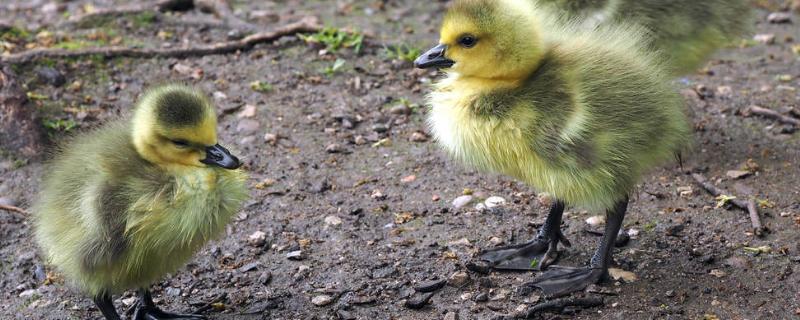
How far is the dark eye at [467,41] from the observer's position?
3.61 m

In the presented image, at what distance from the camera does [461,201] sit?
455cm

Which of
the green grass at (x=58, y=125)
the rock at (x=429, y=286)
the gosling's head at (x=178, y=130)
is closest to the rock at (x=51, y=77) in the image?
the green grass at (x=58, y=125)

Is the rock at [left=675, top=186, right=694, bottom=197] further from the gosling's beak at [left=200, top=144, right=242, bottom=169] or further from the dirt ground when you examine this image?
the gosling's beak at [left=200, top=144, right=242, bottom=169]

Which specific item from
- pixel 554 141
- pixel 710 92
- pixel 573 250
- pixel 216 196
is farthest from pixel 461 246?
pixel 710 92

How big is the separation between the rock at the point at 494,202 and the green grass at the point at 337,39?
207 centimetres

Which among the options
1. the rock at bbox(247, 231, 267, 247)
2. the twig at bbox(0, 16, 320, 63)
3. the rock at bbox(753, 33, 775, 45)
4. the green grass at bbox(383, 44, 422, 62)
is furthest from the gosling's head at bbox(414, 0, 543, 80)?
the rock at bbox(753, 33, 775, 45)

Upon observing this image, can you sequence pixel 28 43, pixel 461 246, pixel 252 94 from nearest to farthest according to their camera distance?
pixel 461 246 < pixel 252 94 < pixel 28 43

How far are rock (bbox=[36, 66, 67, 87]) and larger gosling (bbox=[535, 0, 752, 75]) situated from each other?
2.96 m

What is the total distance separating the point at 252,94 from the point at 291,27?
85 centimetres

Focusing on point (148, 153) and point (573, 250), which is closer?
point (148, 153)

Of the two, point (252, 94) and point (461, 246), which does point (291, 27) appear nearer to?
point (252, 94)

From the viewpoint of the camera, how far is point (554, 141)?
3.39 metres

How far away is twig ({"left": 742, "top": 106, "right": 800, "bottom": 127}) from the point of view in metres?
5.27

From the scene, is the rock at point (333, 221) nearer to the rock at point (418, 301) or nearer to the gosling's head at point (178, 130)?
the rock at point (418, 301)
